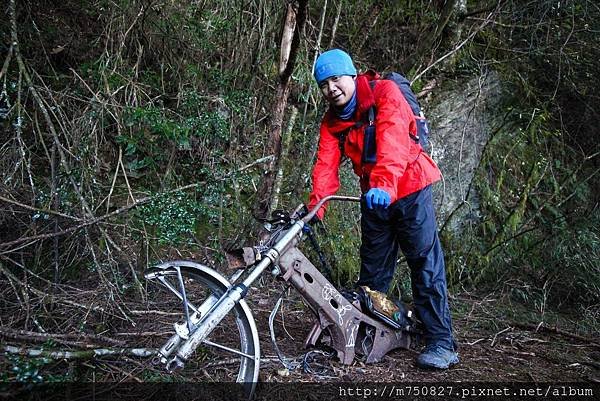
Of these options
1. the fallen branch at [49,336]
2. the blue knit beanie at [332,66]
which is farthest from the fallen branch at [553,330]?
the fallen branch at [49,336]

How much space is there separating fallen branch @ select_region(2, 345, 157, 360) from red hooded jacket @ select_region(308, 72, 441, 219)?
4.51ft

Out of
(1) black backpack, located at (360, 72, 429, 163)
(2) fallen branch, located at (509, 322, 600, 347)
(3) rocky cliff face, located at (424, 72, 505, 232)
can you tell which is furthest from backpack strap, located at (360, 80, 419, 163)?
(3) rocky cliff face, located at (424, 72, 505, 232)

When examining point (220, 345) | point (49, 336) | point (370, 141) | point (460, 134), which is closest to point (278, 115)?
point (370, 141)

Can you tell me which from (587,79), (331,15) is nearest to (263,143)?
(331,15)

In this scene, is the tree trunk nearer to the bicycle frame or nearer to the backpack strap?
the backpack strap

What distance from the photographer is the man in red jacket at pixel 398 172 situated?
3.31 metres

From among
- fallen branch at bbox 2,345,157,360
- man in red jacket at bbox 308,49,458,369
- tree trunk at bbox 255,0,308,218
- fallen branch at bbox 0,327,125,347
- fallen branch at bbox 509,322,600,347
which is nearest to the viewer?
fallen branch at bbox 2,345,157,360

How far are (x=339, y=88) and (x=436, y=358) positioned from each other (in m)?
1.97

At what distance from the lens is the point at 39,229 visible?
3.67 m

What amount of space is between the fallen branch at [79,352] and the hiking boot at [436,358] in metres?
1.82

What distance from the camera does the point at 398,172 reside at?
317cm

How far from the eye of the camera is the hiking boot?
11.5 feet

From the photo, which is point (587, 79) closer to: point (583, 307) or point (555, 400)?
point (583, 307)

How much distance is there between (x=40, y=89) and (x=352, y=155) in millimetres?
2390
